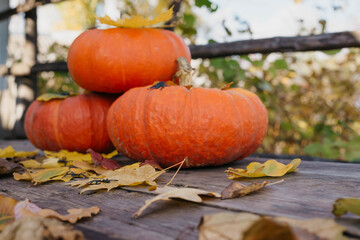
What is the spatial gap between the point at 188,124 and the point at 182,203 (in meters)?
0.46

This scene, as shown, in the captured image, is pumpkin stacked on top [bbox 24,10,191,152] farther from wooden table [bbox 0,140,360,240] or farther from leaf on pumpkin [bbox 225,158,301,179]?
leaf on pumpkin [bbox 225,158,301,179]

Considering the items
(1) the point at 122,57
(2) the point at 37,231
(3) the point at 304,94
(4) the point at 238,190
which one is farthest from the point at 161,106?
(3) the point at 304,94

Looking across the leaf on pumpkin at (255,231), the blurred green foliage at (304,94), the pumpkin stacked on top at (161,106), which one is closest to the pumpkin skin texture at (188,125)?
the pumpkin stacked on top at (161,106)

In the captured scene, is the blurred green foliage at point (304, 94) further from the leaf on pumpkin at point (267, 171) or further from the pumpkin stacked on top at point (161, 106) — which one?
the leaf on pumpkin at point (267, 171)

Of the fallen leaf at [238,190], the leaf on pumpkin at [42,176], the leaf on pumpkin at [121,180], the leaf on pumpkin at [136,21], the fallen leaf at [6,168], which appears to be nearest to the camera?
the fallen leaf at [238,190]

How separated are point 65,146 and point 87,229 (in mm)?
1064

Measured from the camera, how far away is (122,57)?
1426 millimetres

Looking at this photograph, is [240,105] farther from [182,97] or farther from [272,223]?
[272,223]

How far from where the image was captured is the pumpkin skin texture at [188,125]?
114 cm

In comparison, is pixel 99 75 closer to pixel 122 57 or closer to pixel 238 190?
pixel 122 57

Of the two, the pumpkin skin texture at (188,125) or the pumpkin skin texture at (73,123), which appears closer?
the pumpkin skin texture at (188,125)

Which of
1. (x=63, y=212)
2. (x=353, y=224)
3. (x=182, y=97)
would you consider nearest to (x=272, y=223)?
(x=353, y=224)

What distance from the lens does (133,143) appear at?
1238mm

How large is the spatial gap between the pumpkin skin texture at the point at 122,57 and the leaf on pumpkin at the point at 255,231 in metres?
1.06
